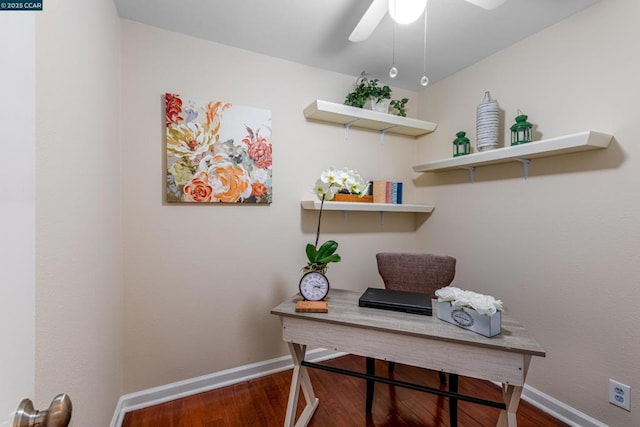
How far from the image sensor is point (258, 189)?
6.73 ft

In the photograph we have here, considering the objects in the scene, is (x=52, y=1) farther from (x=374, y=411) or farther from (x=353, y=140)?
(x=374, y=411)

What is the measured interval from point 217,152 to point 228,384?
1.64 m

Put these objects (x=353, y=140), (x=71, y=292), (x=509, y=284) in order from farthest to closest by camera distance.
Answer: (x=353, y=140), (x=509, y=284), (x=71, y=292)

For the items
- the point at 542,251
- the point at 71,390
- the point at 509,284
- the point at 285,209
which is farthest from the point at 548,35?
the point at 71,390

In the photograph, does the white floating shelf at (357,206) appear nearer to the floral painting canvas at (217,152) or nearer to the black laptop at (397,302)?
the floral painting canvas at (217,152)

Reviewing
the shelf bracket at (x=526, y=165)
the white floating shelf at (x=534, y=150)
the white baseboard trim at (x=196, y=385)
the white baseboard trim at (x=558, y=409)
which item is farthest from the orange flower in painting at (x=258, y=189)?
the white baseboard trim at (x=558, y=409)

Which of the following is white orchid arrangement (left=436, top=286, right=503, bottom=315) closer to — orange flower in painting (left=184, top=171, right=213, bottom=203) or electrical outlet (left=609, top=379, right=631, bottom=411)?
electrical outlet (left=609, top=379, right=631, bottom=411)

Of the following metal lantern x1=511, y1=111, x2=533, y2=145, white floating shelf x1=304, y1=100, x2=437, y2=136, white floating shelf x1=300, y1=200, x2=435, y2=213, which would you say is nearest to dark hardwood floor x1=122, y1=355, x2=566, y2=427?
white floating shelf x1=300, y1=200, x2=435, y2=213

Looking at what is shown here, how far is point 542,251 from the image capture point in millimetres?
1805

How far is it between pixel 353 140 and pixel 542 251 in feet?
5.27

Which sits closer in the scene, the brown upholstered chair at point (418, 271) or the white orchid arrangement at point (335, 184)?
the white orchid arrangement at point (335, 184)

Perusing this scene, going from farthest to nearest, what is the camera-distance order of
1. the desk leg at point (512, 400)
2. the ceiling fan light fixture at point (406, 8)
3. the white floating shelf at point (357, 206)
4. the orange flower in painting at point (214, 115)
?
the white floating shelf at point (357, 206) < the orange flower in painting at point (214, 115) < the ceiling fan light fixture at point (406, 8) < the desk leg at point (512, 400)

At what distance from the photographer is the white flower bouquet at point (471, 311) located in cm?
115

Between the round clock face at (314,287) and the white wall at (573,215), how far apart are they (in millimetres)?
1386
